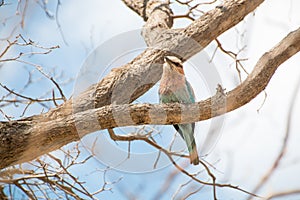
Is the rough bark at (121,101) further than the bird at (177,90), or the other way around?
the bird at (177,90)

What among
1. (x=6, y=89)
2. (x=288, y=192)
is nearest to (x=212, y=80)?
(x=6, y=89)

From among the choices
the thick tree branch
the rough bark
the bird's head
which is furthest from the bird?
the thick tree branch

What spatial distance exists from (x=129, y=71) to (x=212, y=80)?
29.2 inches

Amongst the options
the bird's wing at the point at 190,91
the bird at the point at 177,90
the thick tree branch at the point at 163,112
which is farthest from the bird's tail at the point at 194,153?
the thick tree branch at the point at 163,112

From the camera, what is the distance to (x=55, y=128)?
2.32 meters

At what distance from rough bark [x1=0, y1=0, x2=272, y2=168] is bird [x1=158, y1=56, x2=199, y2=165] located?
4.5 inches

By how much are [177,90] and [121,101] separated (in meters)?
0.47

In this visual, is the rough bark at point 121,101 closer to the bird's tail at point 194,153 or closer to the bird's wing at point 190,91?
the bird's wing at point 190,91

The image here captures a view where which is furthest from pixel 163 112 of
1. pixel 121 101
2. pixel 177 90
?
pixel 177 90

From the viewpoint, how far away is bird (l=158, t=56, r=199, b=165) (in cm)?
314

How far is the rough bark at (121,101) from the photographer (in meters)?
2.27

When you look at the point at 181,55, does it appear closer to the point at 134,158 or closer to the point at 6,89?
the point at 134,158

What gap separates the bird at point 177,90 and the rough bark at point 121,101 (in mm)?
113

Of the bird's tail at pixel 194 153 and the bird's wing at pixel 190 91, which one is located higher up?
the bird's wing at pixel 190 91
